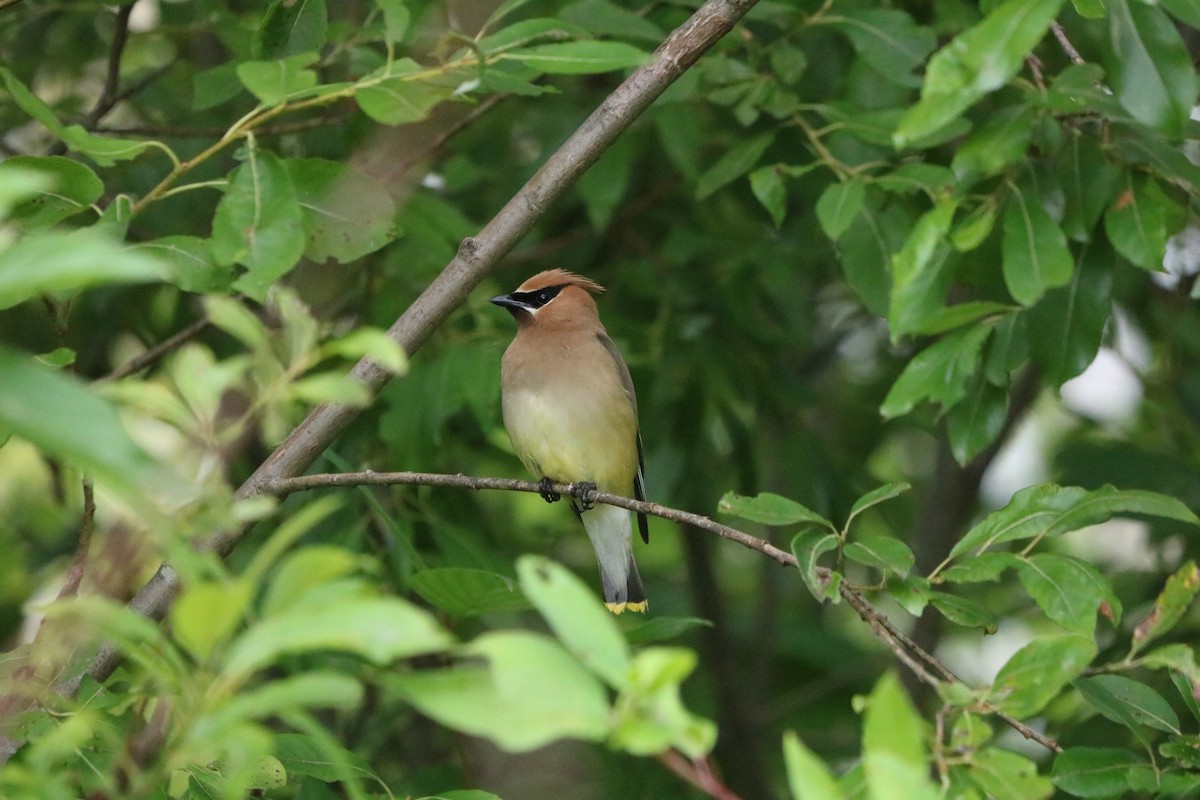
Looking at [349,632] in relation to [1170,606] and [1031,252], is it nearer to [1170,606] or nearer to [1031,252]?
[1170,606]

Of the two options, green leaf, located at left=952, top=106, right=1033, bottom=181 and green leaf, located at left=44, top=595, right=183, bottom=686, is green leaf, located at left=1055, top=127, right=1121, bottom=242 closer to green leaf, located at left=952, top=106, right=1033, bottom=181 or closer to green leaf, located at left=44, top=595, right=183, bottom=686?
green leaf, located at left=952, top=106, right=1033, bottom=181

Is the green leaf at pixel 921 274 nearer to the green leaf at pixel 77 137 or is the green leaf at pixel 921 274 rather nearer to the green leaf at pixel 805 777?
the green leaf at pixel 805 777

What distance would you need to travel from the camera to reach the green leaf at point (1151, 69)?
304 centimetres

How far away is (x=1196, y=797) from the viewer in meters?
3.31

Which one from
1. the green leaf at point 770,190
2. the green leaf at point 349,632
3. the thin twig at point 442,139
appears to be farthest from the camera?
the thin twig at point 442,139

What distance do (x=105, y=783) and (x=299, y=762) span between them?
49cm

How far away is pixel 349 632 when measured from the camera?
1.78 metres

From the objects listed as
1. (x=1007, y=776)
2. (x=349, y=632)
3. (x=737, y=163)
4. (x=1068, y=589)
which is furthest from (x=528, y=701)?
(x=737, y=163)

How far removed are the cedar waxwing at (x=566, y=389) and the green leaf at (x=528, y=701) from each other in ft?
12.9

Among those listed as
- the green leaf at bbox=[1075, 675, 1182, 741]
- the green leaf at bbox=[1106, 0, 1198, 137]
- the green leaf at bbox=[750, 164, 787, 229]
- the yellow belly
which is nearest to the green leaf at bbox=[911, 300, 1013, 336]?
the green leaf at bbox=[1106, 0, 1198, 137]

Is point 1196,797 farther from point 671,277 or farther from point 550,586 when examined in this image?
point 671,277

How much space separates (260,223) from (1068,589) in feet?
6.75

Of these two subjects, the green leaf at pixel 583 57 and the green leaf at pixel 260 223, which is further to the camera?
the green leaf at pixel 260 223

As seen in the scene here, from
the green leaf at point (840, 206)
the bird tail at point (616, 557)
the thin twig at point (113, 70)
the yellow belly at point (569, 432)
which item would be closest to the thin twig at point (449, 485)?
the green leaf at point (840, 206)
